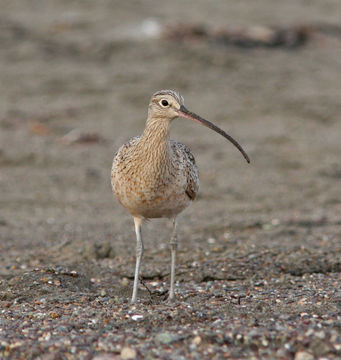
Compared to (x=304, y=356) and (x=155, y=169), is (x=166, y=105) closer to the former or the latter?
(x=155, y=169)

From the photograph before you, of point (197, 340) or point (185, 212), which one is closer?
point (197, 340)

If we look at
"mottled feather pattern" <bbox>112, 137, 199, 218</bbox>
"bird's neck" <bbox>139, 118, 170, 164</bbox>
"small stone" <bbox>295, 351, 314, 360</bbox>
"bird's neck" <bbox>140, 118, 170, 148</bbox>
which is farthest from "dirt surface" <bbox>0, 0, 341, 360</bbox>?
"bird's neck" <bbox>140, 118, 170, 148</bbox>

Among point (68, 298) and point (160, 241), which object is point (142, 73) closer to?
point (160, 241)

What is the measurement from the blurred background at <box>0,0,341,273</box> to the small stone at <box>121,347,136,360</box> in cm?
302

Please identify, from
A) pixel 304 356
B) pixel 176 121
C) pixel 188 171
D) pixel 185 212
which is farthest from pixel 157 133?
pixel 176 121

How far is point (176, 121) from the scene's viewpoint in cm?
1488

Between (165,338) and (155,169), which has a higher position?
(155,169)

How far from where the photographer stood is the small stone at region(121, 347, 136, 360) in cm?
462

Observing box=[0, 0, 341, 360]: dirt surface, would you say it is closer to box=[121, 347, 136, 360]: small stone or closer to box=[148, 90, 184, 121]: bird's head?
box=[121, 347, 136, 360]: small stone

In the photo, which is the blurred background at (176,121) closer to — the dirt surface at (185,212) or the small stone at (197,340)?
the dirt surface at (185,212)

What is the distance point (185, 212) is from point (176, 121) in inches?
177

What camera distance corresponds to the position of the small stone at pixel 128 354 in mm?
4621

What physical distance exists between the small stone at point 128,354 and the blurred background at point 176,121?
9.90 ft

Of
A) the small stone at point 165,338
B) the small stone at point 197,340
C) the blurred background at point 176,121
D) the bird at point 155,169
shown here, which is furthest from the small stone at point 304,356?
the blurred background at point 176,121
